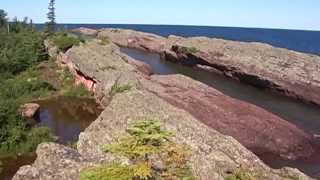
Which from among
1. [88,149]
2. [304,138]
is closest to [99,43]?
[304,138]

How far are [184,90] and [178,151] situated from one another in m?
34.4

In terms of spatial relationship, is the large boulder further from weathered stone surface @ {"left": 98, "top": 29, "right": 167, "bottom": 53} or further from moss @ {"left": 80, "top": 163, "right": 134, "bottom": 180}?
weathered stone surface @ {"left": 98, "top": 29, "right": 167, "bottom": 53}

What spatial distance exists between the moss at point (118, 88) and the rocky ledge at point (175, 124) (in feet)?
1.17

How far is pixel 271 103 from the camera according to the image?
60750 millimetres

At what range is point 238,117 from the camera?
158ft

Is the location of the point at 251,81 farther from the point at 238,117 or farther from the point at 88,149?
the point at 88,149

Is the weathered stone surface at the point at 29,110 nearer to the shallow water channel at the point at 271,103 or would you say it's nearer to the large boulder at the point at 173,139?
the large boulder at the point at 173,139

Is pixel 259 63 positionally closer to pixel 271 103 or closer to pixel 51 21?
pixel 271 103

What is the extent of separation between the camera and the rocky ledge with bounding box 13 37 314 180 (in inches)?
1027

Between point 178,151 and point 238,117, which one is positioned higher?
point 178,151

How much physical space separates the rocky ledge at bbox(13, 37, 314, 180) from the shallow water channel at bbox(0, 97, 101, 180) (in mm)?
1828

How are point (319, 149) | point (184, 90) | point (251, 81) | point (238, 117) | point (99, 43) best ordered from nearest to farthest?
point (319, 149) → point (238, 117) → point (184, 90) → point (251, 81) → point (99, 43)

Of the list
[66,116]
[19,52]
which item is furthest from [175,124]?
[19,52]

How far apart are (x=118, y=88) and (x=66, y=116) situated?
8236 mm
